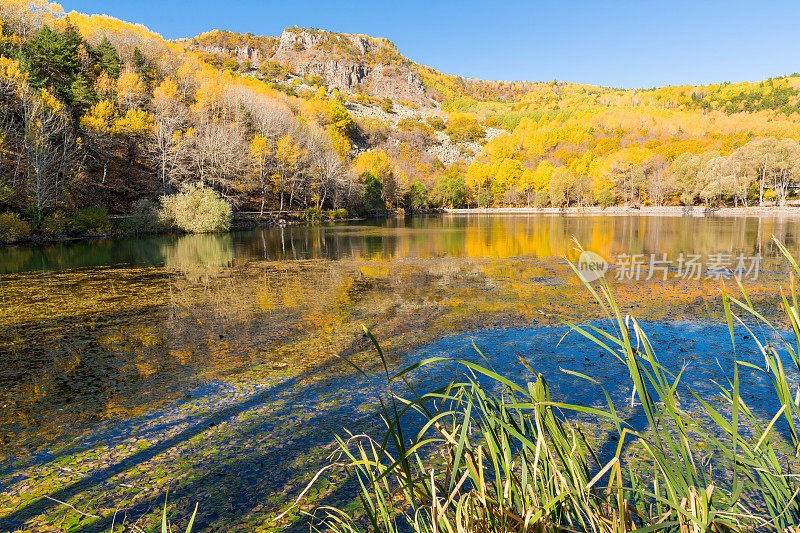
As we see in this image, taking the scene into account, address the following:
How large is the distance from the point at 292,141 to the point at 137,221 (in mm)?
21818

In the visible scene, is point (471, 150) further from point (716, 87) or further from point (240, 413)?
point (240, 413)

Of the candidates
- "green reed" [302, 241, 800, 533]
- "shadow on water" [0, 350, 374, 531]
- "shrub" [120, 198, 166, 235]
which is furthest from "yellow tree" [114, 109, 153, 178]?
"green reed" [302, 241, 800, 533]

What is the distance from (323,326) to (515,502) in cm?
528

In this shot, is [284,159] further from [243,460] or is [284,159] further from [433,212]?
[243,460]

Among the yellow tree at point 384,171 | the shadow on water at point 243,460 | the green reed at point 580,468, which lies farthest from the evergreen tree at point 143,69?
the green reed at point 580,468

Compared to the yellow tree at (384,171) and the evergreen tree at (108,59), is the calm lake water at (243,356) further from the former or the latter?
the yellow tree at (384,171)

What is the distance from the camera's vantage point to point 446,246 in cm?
1791

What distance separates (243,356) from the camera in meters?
5.29

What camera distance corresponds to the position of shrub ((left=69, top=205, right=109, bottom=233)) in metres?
22.6

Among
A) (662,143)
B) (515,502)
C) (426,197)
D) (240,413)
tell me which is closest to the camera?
(515,502)

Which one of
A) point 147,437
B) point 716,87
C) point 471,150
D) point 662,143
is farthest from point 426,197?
point 716,87

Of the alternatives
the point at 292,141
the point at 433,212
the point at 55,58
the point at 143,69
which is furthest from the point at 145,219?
the point at 433,212

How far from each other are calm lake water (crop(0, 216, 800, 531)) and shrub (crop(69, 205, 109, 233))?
12.6 meters

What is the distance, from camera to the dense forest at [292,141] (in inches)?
1007
